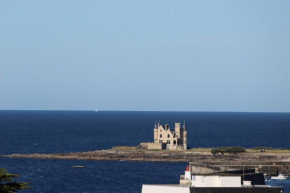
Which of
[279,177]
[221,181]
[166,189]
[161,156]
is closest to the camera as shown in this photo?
[221,181]

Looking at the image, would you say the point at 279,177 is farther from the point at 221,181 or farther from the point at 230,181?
the point at 221,181

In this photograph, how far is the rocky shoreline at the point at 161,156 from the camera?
13600 centimetres

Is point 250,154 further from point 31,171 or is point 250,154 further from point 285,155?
point 31,171

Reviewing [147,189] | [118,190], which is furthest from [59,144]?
[147,189]

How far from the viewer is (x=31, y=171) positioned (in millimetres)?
119062

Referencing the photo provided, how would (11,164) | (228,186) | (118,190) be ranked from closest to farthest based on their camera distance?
(228,186) → (118,190) → (11,164)

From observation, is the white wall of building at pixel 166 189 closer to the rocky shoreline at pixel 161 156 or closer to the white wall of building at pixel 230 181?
the white wall of building at pixel 230 181

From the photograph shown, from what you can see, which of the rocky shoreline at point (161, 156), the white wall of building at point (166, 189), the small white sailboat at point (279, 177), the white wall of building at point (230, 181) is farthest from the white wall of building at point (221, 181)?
the rocky shoreline at point (161, 156)

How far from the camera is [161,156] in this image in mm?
141375

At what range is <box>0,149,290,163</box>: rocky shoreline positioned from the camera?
446ft

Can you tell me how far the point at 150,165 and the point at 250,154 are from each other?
22.1 meters

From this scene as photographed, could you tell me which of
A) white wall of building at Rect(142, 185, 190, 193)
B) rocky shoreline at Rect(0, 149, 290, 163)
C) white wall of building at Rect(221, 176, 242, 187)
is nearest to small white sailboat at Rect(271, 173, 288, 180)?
rocky shoreline at Rect(0, 149, 290, 163)

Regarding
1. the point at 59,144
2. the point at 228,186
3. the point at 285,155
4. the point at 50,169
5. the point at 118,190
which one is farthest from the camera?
the point at 59,144

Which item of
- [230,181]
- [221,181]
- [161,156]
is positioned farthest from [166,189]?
[161,156]
